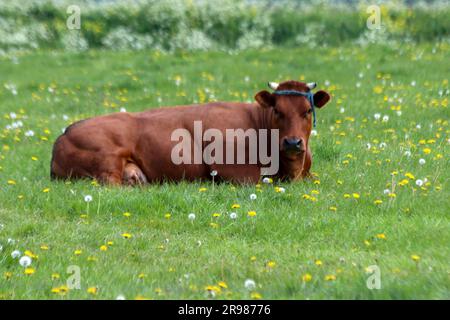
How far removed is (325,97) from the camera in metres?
10.0

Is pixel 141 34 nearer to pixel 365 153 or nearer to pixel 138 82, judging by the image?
pixel 138 82

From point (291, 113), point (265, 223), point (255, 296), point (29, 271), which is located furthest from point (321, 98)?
point (29, 271)

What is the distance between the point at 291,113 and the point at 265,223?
198cm

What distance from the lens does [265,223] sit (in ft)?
26.3

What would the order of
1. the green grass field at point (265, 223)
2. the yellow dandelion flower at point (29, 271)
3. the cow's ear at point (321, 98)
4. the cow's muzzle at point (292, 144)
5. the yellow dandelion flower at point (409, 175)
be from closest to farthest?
the green grass field at point (265, 223) → the yellow dandelion flower at point (29, 271) → the yellow dandelion flower at point (409, 175) → the cow's muzzle at point (292, 144) → the cow's ear at point (321, 98)

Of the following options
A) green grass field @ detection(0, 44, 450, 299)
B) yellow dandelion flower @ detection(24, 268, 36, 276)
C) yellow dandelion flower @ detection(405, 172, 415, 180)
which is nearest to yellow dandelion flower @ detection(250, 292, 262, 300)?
green grass field @ detection(0, 44, 450, 299)

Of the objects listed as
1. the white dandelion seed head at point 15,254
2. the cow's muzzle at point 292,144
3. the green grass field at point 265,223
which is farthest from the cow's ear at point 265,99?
the white dandelion seed head at point 15,254

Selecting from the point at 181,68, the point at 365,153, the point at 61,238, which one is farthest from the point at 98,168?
the point at 181,68

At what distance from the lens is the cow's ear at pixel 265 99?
985cm

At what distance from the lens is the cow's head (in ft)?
31.0

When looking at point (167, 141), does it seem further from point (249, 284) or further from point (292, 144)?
point (249, 284)

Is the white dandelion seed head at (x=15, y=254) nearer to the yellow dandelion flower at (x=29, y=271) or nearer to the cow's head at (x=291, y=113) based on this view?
the yellow dandelion flower at (x=29, y=271)

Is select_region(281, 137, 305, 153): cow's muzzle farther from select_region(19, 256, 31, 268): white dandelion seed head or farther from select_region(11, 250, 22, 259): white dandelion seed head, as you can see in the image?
select_region(19, 256, 31, 268): white dandelion seed head

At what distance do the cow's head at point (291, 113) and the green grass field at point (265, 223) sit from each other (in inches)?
18.5
